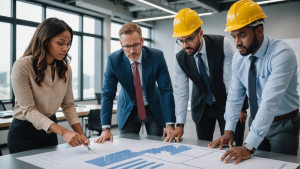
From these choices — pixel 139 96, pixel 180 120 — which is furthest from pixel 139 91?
pixel 180 120

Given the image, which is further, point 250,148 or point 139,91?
point 139,91

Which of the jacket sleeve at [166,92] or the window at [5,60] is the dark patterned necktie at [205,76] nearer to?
the jacket sleeve at [166,92]

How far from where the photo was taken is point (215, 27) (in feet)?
26.0

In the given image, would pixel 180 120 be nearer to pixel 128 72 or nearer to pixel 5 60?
pixel 128 72

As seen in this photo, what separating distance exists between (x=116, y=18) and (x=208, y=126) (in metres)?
6.50

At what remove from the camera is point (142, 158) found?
4.11 ft

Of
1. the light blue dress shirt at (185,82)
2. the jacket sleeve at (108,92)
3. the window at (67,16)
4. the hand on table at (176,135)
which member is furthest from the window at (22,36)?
the hand on table at (176,135)

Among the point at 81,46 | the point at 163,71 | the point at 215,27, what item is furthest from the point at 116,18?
the point at 163,71

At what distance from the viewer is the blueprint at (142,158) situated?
1.14m

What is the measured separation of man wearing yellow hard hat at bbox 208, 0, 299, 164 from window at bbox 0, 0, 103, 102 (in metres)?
3.37

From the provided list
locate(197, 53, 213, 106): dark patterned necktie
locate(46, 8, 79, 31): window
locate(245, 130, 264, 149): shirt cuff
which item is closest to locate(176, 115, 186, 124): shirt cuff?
locate(197, 53, 213, 106): dark patterned necktie

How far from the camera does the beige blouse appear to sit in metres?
1.41

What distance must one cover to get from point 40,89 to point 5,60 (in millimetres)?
4496

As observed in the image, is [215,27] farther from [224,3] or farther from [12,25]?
[12,25]
